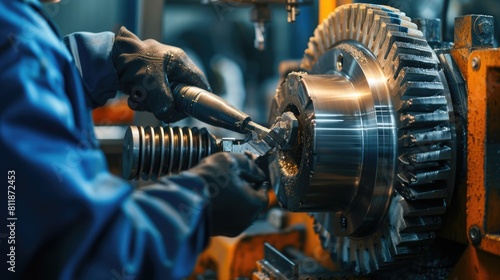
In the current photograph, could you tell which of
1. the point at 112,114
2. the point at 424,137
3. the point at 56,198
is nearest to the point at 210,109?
the point at 424,137

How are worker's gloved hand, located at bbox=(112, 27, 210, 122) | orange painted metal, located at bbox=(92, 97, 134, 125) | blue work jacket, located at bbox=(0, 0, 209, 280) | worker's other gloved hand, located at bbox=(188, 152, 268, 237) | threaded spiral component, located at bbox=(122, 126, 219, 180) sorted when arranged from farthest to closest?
orange painted metal, located at bbox=(92, 97, 134, 125) → worker's gloved hand, located at bbox=(112, 27, 210, 122) → threaded spiral component, located at bbox=(122, 126, 219, 180) → worker's other gloved hand, located at bbox=(188, 152, 268, 237) → blue work jacket, located at bbox=(0, 0, 209, 280)

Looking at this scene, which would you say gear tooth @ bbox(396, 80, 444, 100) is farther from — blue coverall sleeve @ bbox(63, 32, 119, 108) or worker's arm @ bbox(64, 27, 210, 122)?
blue coverall sleeve @ bbox(63, 32, 119, 108)

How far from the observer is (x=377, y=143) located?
991mm

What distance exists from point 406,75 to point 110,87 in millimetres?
611

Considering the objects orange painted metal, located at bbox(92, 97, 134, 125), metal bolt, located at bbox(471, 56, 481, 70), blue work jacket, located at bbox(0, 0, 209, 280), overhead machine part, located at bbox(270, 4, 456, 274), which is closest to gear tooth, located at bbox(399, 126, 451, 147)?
overhead machine part, located at bbox(270, 4, 456, 274)

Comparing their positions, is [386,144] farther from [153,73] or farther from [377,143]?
[153,73]

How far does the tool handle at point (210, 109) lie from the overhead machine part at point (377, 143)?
10 cm

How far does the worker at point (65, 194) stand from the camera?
2.05 ft

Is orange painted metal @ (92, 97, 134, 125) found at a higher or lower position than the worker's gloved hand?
lower

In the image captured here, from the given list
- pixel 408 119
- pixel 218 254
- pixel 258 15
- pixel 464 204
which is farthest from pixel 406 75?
pixel 218 254

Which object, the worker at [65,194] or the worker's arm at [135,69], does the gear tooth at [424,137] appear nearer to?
the worker at [65,194]

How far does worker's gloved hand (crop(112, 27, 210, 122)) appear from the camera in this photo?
3.78 ft

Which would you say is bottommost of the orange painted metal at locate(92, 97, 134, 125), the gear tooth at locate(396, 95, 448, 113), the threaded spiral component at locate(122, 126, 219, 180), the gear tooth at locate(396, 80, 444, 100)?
the orange painted metal at locate(92, 97, 134, 125)

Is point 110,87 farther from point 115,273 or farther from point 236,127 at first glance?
point 115,273
